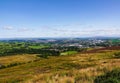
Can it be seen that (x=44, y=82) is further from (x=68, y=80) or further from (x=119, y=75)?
(x=119, y=75)

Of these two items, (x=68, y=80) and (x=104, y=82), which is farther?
(x=68, y=80)

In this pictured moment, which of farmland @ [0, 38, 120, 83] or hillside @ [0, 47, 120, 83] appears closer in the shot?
farmland @ [0, 38, 120, 83]

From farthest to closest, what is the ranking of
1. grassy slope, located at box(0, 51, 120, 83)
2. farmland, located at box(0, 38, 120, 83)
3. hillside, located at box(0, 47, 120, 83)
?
hillside, located at box(0, 47, 120, 83), grassy slope, located at box(0, 51, 120, 83), farmland, located at box(0, 38, 120, 83)

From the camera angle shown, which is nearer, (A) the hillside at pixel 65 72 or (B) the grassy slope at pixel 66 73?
(B) the grassy slope at pixel 66 73

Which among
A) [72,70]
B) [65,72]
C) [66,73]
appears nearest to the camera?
[66,73]

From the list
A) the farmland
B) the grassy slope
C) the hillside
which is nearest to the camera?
the farmland

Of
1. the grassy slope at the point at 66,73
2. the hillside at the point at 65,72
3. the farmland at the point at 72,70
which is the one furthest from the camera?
the hillside at the point at 65,72

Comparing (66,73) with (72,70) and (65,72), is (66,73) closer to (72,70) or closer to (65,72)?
(65,72)

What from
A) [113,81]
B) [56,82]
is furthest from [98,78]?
[56,82]

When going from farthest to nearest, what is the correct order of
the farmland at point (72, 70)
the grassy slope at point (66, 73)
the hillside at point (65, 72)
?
the hillside at point (65, 72) < the grassy slope at point (66, 73) < the farmland at point (72, 70)

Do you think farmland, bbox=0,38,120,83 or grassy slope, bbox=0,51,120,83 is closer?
farmland, bbox=0,38,120,83

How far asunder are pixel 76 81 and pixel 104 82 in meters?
1.98

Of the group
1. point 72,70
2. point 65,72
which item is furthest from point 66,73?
point 72,70

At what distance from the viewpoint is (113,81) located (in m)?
12.6
